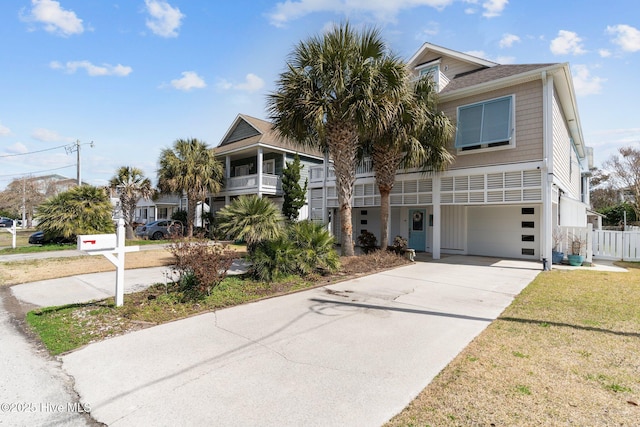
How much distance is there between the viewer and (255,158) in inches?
1016

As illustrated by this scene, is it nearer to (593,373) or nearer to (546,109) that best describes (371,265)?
(593,373)

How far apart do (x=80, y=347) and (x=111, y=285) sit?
453 cm

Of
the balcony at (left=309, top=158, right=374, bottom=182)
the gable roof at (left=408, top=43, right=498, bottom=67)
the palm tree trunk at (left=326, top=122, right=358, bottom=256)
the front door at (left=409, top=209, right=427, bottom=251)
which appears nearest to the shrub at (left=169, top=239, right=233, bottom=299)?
the palm tree trunk at (left=326, top=122, right=358, bottom=256)

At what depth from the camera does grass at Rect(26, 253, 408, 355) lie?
4.66 metres

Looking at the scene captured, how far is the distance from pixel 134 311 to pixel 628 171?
41133mm

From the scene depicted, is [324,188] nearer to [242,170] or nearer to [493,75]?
[493,75]

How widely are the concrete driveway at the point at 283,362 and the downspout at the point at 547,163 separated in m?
5.56

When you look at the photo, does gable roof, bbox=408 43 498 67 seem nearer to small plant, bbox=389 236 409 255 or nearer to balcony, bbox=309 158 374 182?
balcony, bbox=309 158 374 182

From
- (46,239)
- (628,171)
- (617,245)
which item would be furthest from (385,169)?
(628,171)

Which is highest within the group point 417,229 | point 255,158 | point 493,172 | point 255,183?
point 255,158

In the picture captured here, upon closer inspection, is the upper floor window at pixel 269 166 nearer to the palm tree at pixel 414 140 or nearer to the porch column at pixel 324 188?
the porch column at pixel 324 188

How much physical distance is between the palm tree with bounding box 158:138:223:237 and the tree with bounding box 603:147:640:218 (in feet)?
122

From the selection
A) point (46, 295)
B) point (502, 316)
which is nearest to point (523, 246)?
point (502, 316)

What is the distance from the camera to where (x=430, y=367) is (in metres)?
3.66
